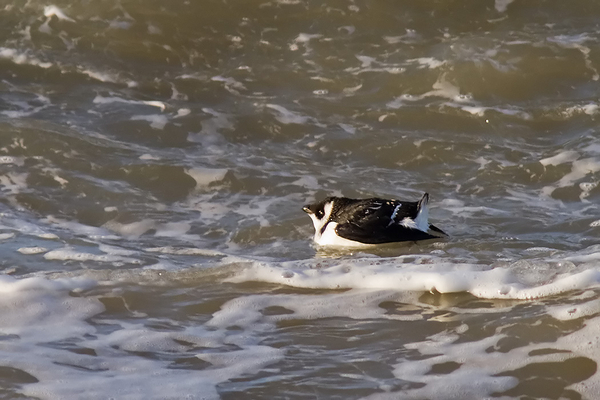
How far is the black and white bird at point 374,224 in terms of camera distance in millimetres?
6539

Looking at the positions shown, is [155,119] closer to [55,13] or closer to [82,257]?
[55,13]

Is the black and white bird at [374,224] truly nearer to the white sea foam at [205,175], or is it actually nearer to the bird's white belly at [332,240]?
the bird's white belly at [332,240]

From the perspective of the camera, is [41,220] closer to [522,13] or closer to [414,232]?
[414,232]

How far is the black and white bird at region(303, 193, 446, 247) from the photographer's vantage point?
654 centimetres

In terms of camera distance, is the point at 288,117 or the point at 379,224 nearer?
the point at 379,224

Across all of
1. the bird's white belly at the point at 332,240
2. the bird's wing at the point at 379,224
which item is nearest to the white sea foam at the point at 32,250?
the bird's white belly at the point at 332,240

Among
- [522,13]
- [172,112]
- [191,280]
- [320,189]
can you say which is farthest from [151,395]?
[522,13]

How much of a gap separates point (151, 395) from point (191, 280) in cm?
175

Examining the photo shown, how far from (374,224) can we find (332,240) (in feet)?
1.17

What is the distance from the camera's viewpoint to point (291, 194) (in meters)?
7.94

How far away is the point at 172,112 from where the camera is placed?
382 inches

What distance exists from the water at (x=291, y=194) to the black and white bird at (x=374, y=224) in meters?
0.13

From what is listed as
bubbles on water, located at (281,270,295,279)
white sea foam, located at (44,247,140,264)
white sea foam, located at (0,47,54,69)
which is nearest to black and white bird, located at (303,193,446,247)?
bubbles on water, located at (281,270,295,279)

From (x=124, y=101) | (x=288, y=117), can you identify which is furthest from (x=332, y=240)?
(x=124, y=101)
